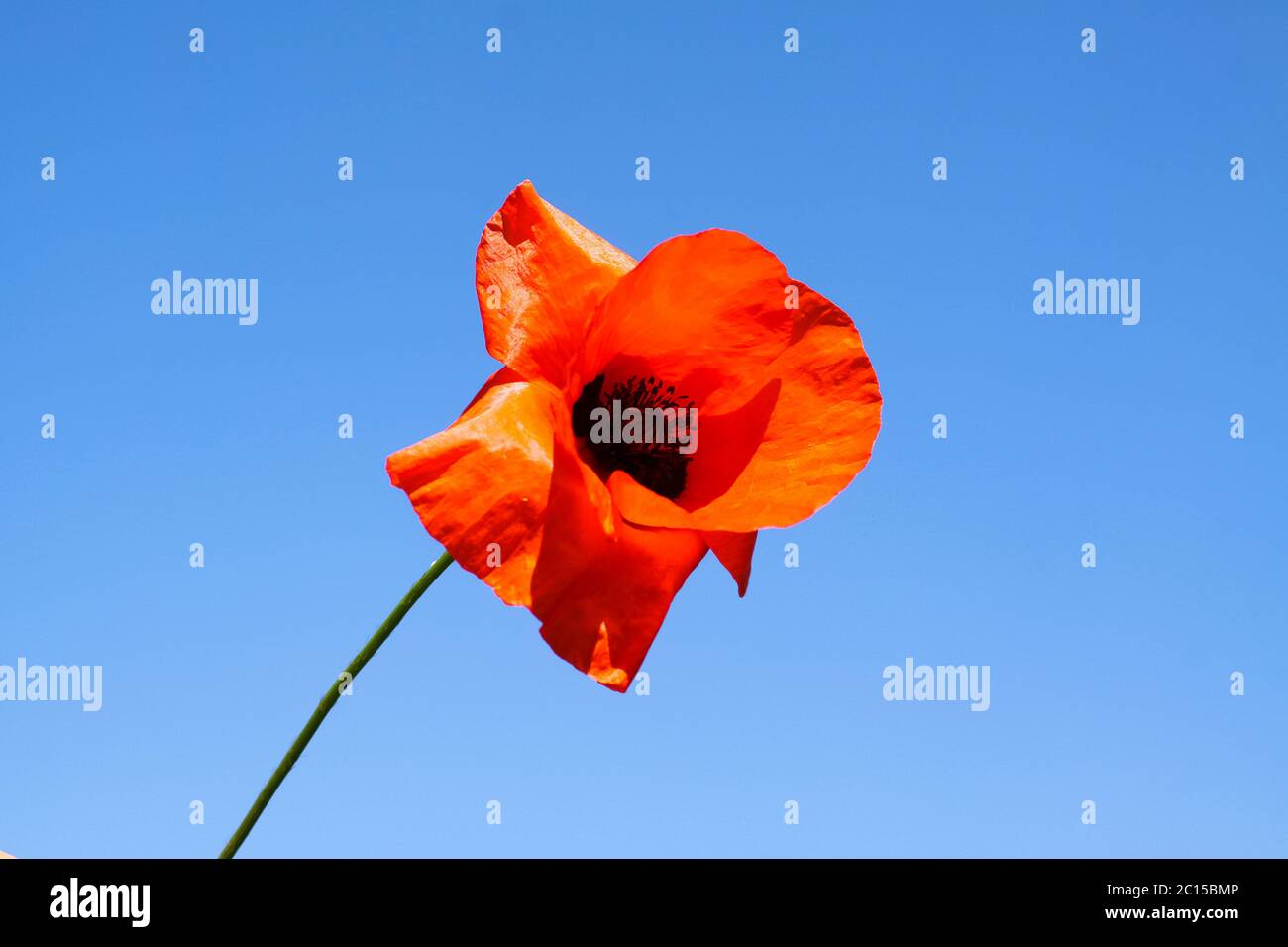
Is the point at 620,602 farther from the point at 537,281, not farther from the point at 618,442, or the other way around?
the point at 537,281

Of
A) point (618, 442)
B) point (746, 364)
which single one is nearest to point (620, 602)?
point (618, 442)

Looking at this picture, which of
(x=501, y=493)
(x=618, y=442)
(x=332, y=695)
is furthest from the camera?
(x=618, y=442)

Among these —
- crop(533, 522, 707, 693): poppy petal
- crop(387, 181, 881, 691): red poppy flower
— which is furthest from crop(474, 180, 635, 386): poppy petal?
crop(533, 522, 707, 693): poppy petal

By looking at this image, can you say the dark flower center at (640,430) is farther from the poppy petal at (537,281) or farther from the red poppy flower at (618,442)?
the poppy petal at (537,281)

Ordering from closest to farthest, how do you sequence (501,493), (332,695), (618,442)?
(501,493) → (332,695) → (618,442)

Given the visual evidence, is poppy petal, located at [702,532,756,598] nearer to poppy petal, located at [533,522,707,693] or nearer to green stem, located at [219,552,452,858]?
poppy petal, located at [533,522,707,693]
